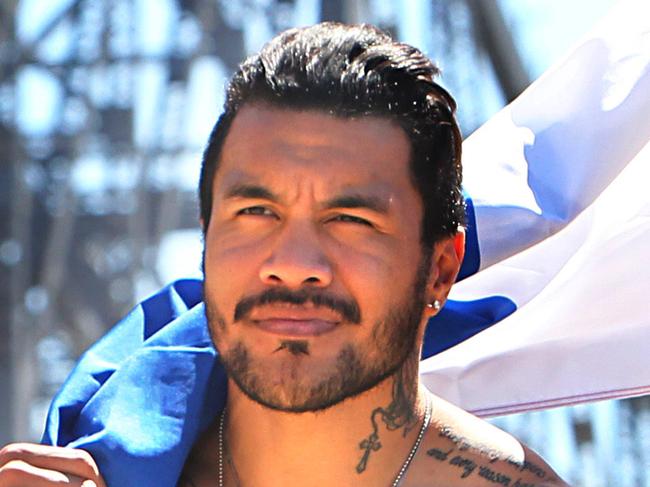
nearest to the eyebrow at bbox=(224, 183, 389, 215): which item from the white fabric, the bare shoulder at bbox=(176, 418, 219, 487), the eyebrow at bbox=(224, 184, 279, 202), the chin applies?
the eyebrow at bbox=(224, 184, 279, 202)

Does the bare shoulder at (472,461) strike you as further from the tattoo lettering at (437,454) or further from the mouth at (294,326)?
the mouth at (294,326)

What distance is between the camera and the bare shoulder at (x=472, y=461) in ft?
11.2

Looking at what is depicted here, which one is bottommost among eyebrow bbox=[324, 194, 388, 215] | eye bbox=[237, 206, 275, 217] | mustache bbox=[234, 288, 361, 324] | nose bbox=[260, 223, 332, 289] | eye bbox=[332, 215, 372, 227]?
mustache bbox=[234, 288, 361, 324]

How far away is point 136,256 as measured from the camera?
1983 centimetres

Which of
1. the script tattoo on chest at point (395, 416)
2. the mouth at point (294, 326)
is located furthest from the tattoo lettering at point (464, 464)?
the mouth at point (294, 326)

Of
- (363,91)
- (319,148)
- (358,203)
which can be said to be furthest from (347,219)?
(363,91)

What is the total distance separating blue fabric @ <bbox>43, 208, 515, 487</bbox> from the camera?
3.30 m

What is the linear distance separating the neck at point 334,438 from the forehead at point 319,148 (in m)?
0.39

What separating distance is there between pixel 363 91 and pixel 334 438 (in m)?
0.64

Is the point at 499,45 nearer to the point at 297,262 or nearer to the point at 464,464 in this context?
the point at 464,464

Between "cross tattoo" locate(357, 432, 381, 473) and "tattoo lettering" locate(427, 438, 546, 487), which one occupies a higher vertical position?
"cross tattoo" locate(357, 432, 381, 473)

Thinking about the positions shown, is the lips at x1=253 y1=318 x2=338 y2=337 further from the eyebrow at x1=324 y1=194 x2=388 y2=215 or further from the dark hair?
the dark hair

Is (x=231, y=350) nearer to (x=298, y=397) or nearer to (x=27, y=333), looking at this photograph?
(x=298, y=397)

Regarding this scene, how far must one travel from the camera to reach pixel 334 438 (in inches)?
131
